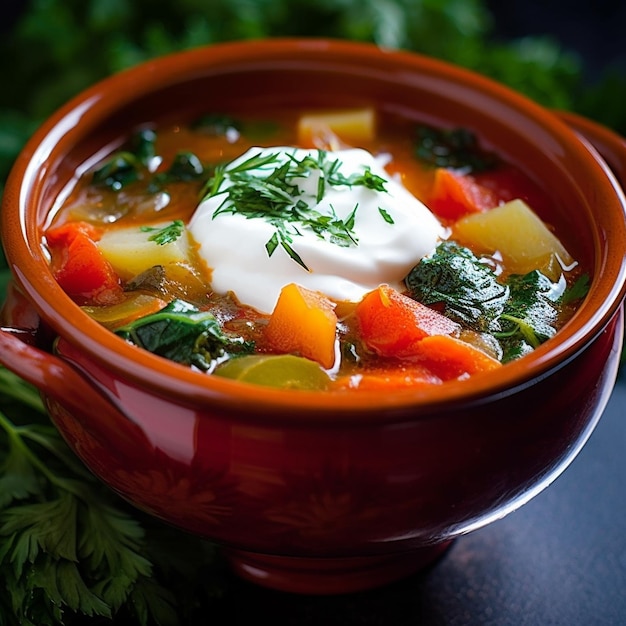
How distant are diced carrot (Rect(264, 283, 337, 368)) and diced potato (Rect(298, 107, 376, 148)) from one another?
3.10 feet

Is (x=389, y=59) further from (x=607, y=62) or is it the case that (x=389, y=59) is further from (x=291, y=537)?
(x=607, y=62)

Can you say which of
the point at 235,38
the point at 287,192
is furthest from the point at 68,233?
the point at 235,38

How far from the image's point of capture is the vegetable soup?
213cm

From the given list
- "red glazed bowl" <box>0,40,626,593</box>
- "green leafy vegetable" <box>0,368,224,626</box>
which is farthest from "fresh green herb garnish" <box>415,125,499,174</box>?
"green leafy vegetable" <box>0,368,224,626</box>

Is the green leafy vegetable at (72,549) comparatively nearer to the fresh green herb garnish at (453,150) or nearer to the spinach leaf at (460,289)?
the spinach leaf at (460,289)

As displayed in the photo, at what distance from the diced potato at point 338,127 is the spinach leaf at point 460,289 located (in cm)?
73

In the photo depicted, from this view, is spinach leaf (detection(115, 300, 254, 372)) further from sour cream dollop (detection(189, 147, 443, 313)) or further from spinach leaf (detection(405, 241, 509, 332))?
spinach leaf (detection(405, 241, 509, 332))

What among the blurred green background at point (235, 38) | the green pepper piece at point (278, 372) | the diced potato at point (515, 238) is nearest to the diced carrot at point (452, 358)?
the green pepper piece at point (278, 372)

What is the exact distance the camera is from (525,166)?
9.50ft

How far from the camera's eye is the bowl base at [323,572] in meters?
2.40

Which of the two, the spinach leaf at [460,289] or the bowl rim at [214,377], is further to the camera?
the spinach leaf at [460,289]

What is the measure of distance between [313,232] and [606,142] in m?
0.92

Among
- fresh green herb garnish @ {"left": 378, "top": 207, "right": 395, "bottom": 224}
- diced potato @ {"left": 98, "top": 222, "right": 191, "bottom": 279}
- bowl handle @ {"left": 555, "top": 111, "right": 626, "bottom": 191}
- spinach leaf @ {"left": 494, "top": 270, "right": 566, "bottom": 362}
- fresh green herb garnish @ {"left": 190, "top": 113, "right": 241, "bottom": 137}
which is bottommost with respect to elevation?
fresh green herb garnish @ {"left": 190, "top": 113, "right": 241, "bottom": 137}

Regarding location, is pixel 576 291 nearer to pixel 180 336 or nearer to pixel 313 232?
pixel 313 232
